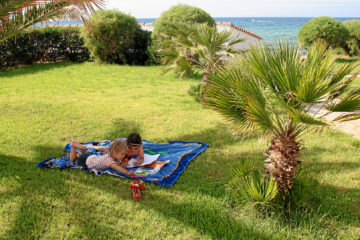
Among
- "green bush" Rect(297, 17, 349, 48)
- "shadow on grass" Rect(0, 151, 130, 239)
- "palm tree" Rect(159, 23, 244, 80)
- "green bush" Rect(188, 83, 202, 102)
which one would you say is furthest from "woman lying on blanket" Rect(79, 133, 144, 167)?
"green bush" Rect(297, 17, 349, 48)

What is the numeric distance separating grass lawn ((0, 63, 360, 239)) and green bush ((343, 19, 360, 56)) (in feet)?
42.9

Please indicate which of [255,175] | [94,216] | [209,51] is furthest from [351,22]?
[94,216]

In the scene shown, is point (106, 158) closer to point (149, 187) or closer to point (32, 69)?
point (149, 187)

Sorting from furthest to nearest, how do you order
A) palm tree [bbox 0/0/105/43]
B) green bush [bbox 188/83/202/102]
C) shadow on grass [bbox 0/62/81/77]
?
1. shadow on grass [bbox 0/62/81/77]
2. green bush [bbox 188/83/202/102]
3. palm tree [bbox 0/0/105/43]

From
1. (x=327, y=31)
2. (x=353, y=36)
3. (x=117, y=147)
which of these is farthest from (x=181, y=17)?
(x=117, y=147)

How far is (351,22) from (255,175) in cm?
1707

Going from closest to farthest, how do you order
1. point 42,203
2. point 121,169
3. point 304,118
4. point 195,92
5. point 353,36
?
point 304,118 → point 42,203 → point 121,169 → point 195,92 → point 353,36

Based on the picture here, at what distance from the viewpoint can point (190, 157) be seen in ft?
17.3

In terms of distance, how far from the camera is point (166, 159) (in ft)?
16.9

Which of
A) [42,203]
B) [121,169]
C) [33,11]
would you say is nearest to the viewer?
[42,203]

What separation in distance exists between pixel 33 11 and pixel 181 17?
9.27 metres

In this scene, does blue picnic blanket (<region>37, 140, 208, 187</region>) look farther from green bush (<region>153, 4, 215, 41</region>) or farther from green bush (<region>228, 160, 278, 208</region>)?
green bush (<region>153, 4, 215, 41</region>)

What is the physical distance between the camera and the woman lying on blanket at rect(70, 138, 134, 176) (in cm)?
473

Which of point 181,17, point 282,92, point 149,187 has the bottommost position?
point 149,187
